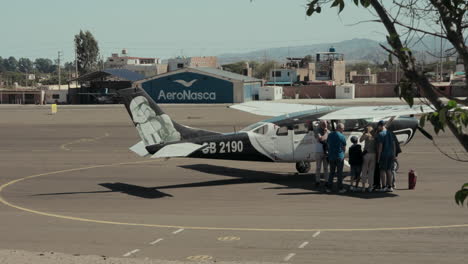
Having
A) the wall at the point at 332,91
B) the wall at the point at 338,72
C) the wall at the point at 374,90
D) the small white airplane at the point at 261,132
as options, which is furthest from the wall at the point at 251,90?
the small white airplane at the point at 261,132

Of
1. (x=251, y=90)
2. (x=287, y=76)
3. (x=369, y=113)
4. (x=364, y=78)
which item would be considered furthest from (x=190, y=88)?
(x=364, y=78)

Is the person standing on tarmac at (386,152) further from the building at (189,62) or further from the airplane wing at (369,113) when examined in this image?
the building at (189,62)

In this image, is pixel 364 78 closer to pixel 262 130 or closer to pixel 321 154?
pixel 262 130

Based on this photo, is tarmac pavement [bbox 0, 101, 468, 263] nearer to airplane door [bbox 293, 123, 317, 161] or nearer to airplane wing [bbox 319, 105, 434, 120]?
airplane door [bbox 293, 123, 317, 161]

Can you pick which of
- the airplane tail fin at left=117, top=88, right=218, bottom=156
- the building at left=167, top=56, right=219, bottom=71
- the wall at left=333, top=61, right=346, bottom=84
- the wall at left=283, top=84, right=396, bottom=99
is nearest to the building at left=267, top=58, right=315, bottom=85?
the wall at left=333, top=61, right=346, bottom=84

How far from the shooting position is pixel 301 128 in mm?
20375

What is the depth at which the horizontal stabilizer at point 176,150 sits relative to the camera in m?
18.0

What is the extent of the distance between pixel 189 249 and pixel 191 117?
44.5m

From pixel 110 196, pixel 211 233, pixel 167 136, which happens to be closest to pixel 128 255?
pixel 211 233

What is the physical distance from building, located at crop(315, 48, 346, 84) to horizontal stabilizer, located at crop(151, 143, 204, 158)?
122 meters

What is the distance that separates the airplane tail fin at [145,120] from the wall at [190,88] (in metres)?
64.7

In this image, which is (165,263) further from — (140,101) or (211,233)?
→ (140,101)

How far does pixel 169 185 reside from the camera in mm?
20609

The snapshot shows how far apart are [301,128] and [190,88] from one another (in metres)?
66.5
